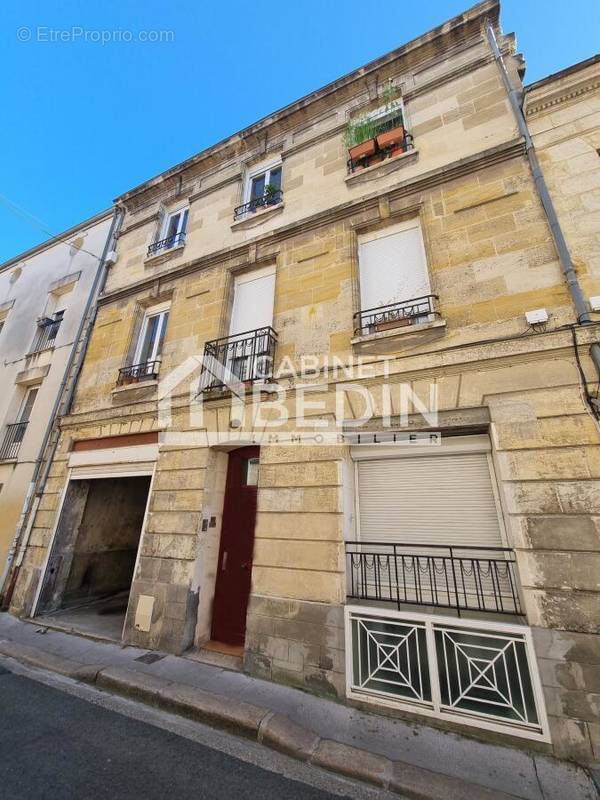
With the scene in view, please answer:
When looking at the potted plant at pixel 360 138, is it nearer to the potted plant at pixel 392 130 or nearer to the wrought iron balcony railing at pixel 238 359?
the potted plant at pixel 392 130

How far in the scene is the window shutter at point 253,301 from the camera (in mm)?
6125

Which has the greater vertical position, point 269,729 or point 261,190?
point 261,190

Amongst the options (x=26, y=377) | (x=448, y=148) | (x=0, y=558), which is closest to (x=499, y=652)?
(x=448, y=148)

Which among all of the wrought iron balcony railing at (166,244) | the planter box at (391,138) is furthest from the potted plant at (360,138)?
the wrought iron balcony railing at (166,244)

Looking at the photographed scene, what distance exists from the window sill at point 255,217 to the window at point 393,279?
208 cm

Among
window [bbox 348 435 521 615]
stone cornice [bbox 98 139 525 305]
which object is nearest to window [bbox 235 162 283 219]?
stone cornice [bbox 98 139 525 305]

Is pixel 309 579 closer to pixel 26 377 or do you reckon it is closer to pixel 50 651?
pixel 50 651

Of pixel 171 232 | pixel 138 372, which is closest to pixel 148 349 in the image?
pixel 138 372

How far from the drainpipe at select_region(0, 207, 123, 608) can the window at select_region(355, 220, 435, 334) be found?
21.7 feet

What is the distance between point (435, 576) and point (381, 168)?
6.51m

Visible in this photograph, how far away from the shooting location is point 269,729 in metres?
3.02

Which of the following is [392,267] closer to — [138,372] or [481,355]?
[481,355]

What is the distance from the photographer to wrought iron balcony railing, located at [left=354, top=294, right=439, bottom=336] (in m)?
4.69

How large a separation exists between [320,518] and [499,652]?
2151mm
